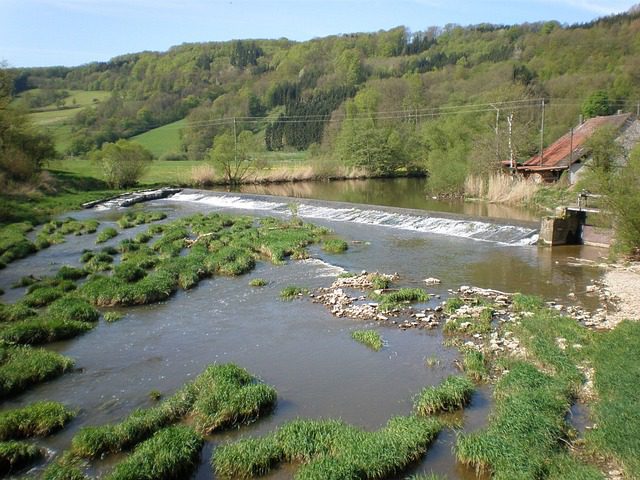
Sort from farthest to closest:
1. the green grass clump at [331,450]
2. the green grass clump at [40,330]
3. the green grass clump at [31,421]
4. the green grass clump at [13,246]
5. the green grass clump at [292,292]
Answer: the green grass clump at [13,246] → the green grass clump at [292,292] → the green grass clump at [40,330] → the green grass clump at [31,421] → the green grass clump at [331,450]

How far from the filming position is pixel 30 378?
441 inches

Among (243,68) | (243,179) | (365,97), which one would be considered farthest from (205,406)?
(243,68)

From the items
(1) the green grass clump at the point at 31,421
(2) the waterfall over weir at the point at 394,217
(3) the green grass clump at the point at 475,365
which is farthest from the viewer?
(2) the waterfall over weir at the point at 394,217

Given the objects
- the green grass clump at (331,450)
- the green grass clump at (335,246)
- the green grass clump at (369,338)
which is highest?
the green grass clump at (331,450)

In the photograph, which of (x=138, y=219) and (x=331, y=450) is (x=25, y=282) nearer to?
(x=331, y=450)

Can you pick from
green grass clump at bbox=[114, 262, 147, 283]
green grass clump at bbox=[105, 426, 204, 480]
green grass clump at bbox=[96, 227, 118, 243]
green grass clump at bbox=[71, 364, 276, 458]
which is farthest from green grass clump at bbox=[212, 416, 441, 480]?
green grass clump at bbox=[96, 227, 118, 243]

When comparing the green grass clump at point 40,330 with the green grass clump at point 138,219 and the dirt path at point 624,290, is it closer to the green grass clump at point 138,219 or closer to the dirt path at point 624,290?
the dirt path at point 624,290

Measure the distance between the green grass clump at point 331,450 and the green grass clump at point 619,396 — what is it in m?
2.62

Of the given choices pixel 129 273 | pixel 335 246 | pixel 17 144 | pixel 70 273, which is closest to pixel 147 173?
pixel 17 144

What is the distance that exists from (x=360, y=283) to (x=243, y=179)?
46526 mm

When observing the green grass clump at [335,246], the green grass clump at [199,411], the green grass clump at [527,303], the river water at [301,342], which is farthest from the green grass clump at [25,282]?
the green grass clump at [527,303]

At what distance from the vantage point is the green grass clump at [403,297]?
15.7m

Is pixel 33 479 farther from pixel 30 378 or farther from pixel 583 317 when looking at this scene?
pixel 583 317

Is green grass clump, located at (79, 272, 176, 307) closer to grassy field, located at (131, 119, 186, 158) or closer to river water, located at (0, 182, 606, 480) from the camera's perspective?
river water, located at (0, 182, 606, 480)
